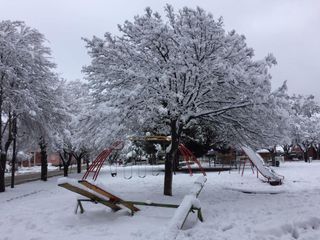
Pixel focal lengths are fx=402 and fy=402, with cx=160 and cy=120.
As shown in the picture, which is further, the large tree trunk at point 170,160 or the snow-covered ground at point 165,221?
the large tree trunk at point 170,160

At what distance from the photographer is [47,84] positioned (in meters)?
21.3

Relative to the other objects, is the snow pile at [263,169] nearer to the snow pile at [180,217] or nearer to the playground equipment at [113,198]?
the playground equipment at [113,198]

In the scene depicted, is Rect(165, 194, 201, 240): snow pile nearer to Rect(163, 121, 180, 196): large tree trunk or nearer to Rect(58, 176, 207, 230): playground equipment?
Rect(58, 176, 207, 230): playground equipment

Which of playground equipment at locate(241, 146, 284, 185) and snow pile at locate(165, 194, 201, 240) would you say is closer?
snow pile at locate(165, 194, 201, 240)

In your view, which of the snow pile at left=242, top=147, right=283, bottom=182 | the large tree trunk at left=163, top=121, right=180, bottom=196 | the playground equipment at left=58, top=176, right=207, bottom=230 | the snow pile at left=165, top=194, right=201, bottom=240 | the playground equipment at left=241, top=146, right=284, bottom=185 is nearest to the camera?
the snow pile at left=165, top=194, right=201, bottom=240

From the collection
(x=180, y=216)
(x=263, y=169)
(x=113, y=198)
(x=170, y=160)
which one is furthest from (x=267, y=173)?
(x=180, y=216)

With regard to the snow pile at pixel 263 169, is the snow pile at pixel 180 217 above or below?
below

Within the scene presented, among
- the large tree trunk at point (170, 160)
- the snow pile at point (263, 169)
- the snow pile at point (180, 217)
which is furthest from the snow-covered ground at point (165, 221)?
the snow pile at point (263, 169)

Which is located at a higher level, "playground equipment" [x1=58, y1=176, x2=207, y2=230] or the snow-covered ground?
"playground equipment" [x1=58, y1=176, x2=207, y2=230]

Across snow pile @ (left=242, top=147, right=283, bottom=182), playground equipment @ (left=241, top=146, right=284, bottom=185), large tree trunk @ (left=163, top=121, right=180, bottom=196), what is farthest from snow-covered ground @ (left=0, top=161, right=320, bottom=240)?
snow pile @ (left=242, top=147, right=283, bottom=182)

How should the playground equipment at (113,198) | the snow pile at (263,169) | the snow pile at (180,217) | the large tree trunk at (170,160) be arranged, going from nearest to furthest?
the snow pile at (180,217), the playground equipment at (113,198), the large tree trunk at (170,160), the snow pile at (263,169)

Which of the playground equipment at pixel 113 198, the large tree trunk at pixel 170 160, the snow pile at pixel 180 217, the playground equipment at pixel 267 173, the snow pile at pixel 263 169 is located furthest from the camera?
the snow pile at pixel 263 169

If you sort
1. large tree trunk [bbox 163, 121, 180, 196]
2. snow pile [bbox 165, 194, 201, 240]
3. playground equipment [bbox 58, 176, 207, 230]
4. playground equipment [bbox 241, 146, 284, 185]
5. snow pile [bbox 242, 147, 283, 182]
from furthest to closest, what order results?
snow pile [bbox 242, 147, 283, 182] < playground equipment [bbox 241, 146, 284, 185] < large tree trunk [bbox 163, 121, 180, 196] < playground equipment [bbox 58, 176, 207, 230] < snow pile [bbox 165, 194, 201, 240]

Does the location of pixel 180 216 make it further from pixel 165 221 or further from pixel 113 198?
pixel 113 198
